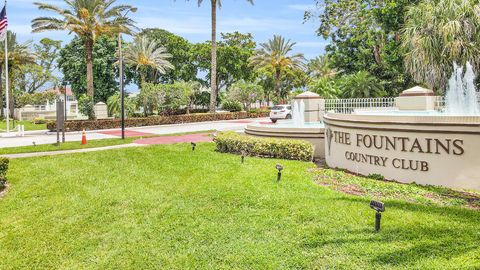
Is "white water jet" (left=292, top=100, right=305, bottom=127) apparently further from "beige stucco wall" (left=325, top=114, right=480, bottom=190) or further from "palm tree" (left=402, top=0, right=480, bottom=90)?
"palm tree" (left=402, top=0, right=480, bottom=90)

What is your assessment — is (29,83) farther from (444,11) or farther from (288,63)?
Answer: (444,11)

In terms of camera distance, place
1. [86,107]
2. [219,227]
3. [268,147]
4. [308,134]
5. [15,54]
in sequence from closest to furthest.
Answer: [219,227] < [268,147] < [308,134] < [86,107] < [15,54]

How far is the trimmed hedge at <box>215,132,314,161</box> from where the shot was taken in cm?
1338

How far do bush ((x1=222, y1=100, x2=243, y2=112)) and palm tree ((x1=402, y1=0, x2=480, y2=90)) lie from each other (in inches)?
1047

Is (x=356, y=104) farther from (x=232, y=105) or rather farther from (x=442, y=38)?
(x=232, y=105)

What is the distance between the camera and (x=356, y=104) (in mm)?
19125

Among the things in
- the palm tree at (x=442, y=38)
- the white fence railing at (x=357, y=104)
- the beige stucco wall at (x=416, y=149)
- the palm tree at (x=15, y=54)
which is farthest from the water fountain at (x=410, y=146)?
the palm tree at (x=15, y=54)

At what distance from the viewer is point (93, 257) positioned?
5.41 meters

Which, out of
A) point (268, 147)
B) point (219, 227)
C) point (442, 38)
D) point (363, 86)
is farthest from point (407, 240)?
point (363, 86)

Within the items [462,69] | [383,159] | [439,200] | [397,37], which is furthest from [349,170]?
[397,37]

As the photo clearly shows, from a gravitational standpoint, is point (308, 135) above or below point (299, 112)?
below

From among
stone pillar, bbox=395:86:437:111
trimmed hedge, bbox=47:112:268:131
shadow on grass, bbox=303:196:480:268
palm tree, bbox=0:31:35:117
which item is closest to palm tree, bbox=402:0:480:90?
stone pillar, bbox=395:86:437:111

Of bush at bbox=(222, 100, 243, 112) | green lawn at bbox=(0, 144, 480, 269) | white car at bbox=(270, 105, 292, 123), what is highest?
bush at bbox=(222, 100, 243, 112)

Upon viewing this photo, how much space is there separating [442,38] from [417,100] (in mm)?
5627
